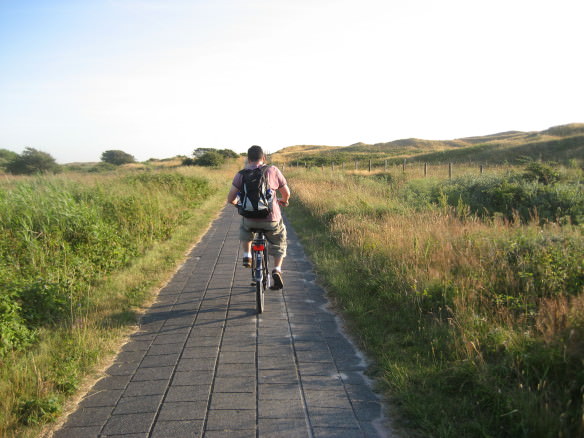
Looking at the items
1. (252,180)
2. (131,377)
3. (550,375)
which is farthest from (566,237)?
(131,377)

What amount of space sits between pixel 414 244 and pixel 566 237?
1.88m

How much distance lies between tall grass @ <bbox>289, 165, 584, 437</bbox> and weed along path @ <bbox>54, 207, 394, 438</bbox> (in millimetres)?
377

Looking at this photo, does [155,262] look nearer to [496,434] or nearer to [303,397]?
[303,397]

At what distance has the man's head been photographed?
17.2 feet

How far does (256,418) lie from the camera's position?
307cm

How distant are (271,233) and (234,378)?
7.47 ft

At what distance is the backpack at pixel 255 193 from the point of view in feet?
16.6

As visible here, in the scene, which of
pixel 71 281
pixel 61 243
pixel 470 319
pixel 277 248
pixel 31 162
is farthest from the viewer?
pixel 31 162

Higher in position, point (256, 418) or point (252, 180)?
point (252, 180)

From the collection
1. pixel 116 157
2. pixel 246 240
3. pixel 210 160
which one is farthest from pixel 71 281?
pixel 116 157

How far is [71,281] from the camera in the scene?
5.84m

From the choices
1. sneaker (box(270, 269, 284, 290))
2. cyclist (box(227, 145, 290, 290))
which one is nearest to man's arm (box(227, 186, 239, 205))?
cyclist (box(227, 145, 290, 290))

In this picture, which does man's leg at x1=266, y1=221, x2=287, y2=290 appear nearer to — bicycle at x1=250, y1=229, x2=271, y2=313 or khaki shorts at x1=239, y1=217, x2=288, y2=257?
khaki shorts at x1=239, y1=217, x2=288, y2=257

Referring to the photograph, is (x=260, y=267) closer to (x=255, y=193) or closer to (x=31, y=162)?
(x=255, y=193)
